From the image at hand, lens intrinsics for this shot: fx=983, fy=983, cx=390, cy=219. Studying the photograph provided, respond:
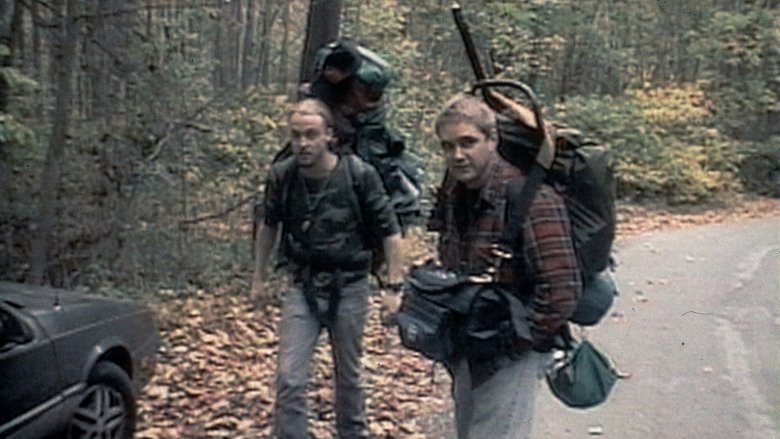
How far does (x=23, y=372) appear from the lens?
4242 mm

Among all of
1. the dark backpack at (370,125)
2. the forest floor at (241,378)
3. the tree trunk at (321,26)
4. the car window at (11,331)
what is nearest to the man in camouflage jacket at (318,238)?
the dark backpack at (370,125)

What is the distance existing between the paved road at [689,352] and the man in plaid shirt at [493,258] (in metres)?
2.38

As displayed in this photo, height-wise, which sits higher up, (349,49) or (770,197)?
(349,49)

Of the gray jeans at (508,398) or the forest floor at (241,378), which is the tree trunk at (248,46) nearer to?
the forest floor at (241,378)

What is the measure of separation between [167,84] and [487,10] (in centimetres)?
916

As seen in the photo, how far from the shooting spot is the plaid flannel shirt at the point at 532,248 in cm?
333

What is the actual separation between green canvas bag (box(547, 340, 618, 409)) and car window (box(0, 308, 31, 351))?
7.55ft

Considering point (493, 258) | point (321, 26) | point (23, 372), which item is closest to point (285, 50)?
point (321, 26)

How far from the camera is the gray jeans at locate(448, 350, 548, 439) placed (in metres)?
3.51

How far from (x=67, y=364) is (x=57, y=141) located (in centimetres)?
459

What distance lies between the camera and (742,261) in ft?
42.0

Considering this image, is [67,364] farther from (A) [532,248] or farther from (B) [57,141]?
(B) [57,141]

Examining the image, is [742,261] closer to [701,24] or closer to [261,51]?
[261,51]

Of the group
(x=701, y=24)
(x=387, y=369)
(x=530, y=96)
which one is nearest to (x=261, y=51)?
(x=387, y=369)
